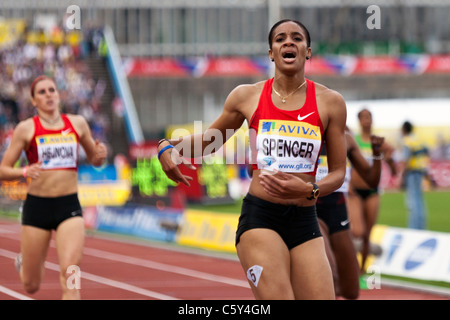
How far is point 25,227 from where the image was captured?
8570mm

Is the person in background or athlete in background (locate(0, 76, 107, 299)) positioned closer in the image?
athlete in background (locate(0, 76, 107, 299))

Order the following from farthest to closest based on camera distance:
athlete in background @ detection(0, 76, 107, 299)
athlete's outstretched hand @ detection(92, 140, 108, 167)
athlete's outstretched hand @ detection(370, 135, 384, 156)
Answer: athlete's outstretched hand @ detection(92, 140, 108, 167)
athlete in background @ detection(0, 76, 107, 299)
athlete's outstretched hand @ detection(370, 135, 384, 156)

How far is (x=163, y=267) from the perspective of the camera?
15062 mm

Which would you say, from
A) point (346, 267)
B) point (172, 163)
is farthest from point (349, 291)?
point (172, 163)

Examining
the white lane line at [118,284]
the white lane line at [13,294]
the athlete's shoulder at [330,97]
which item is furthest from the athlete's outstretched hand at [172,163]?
the white lane line at [13,294]

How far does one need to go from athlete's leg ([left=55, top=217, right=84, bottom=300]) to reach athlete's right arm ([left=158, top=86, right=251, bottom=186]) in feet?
7.95

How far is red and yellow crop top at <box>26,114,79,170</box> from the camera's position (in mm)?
8523

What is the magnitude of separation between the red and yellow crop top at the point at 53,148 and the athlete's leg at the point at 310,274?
358 cm

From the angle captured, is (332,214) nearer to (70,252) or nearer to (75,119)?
(70,252)

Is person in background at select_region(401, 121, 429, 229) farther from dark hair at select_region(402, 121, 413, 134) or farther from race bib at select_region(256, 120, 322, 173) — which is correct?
race bib at select_region(256, 120, 322, 173)

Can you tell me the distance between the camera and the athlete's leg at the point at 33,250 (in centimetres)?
848

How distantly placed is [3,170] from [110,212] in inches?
555

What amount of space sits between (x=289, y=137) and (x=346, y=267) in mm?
2932

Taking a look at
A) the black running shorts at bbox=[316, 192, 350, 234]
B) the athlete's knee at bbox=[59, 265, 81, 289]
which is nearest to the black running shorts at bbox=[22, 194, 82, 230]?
the athlete's knee at bbox=[59, 265, 81, 289]
